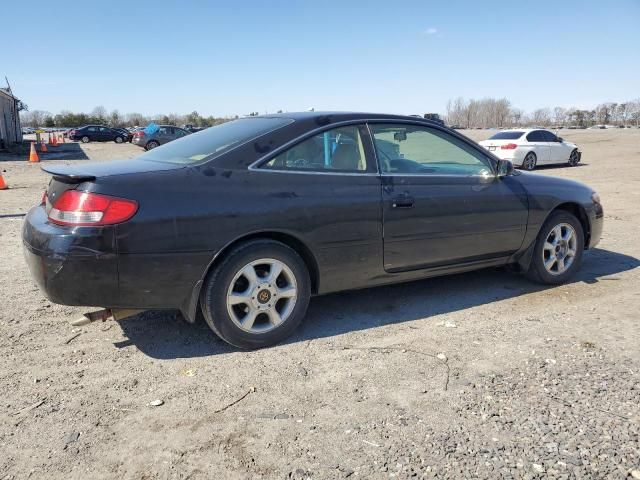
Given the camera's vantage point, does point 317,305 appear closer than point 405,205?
No

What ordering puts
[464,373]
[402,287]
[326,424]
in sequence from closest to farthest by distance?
[326,424], [464,373], [402,287]

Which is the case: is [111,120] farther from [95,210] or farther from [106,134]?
[95,210]

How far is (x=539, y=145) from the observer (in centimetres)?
1825

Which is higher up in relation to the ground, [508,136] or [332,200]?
[508,136]

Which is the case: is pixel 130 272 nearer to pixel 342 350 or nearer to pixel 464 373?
pixel 342 350

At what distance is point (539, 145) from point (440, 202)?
1599cm

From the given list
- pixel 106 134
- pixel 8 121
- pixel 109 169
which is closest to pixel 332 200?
pixel 109 169

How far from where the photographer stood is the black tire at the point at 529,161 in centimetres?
1800

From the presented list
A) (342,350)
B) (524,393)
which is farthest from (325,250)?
(524,393)

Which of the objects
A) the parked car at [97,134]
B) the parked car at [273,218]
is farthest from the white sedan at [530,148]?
the parked car at [97,134]

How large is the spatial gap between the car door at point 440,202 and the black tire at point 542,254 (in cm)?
28

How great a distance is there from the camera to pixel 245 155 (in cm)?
345

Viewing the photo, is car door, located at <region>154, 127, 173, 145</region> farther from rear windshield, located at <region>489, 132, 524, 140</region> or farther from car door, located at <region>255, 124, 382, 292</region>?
car door, located at <region>255, 124, 382, 292</region>

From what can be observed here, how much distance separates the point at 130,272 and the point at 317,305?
1.76 meters
